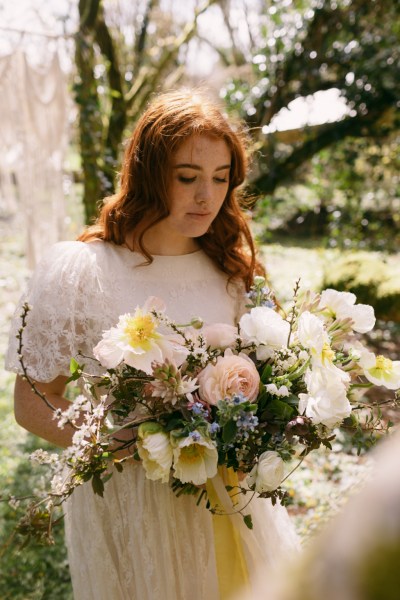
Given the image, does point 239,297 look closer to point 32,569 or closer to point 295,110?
point 32,569

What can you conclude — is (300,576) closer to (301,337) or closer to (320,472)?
(301,337)

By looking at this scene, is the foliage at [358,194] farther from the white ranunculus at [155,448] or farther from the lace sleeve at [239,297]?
the white ranunculus at [155,448]

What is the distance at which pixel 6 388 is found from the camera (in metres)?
5.08

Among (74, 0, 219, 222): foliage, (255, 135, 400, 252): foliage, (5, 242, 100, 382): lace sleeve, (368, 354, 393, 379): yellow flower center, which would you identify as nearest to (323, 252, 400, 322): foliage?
(255, 135, 400, 252): foliage

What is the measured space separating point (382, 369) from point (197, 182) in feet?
2.60

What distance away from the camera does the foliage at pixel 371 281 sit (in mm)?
4414

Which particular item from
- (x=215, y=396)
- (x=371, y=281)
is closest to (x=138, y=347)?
(x=215, y=396)

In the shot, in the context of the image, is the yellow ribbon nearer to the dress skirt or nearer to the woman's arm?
the dress skirt

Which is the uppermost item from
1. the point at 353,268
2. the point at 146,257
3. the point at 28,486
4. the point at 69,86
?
the point at 69,86

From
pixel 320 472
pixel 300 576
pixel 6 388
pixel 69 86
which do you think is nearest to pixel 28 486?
pixel 6 388

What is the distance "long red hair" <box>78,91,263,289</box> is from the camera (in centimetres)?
168

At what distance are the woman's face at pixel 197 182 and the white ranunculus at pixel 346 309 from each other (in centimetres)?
51

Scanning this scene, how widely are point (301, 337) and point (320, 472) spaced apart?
9.46 feet

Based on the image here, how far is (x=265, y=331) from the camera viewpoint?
1.34m
